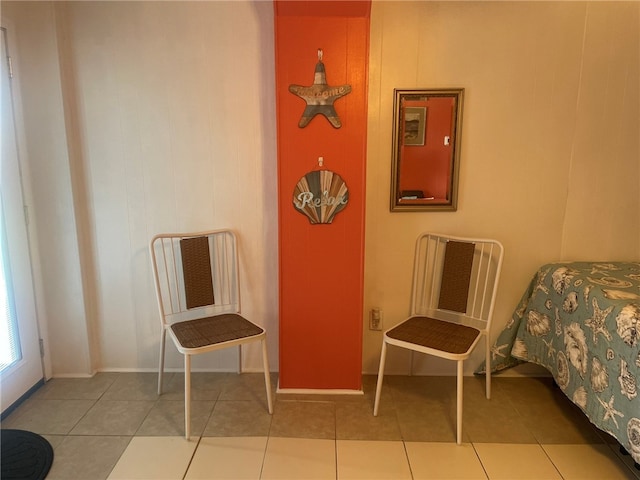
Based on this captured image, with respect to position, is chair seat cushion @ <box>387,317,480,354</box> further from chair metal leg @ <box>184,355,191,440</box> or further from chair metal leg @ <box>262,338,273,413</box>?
chair metal leg @ <box>184,355,191,440</box>

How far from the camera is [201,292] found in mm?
2277

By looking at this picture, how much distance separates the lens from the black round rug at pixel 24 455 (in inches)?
66.7

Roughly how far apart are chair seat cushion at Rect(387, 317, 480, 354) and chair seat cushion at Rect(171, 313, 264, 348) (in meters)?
0.72

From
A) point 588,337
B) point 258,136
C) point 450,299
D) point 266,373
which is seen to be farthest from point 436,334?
point 258,136

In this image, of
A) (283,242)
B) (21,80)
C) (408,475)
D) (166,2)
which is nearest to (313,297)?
(283,242)

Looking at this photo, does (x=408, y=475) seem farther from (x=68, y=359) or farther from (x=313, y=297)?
(x=68, y=359)

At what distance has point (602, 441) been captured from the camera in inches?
75.1

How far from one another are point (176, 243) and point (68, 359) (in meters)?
0.97

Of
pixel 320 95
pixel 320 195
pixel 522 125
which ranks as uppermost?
pixel 320 95

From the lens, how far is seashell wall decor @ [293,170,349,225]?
6.81 feet

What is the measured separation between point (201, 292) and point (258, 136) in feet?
3.04

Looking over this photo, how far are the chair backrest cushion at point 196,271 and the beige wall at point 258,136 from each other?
172mm

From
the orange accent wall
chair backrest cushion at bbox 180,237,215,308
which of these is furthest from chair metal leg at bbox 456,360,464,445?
chair backrest cushion at bbox 180,237,215,308

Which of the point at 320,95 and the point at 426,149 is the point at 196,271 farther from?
the point at 426,149
